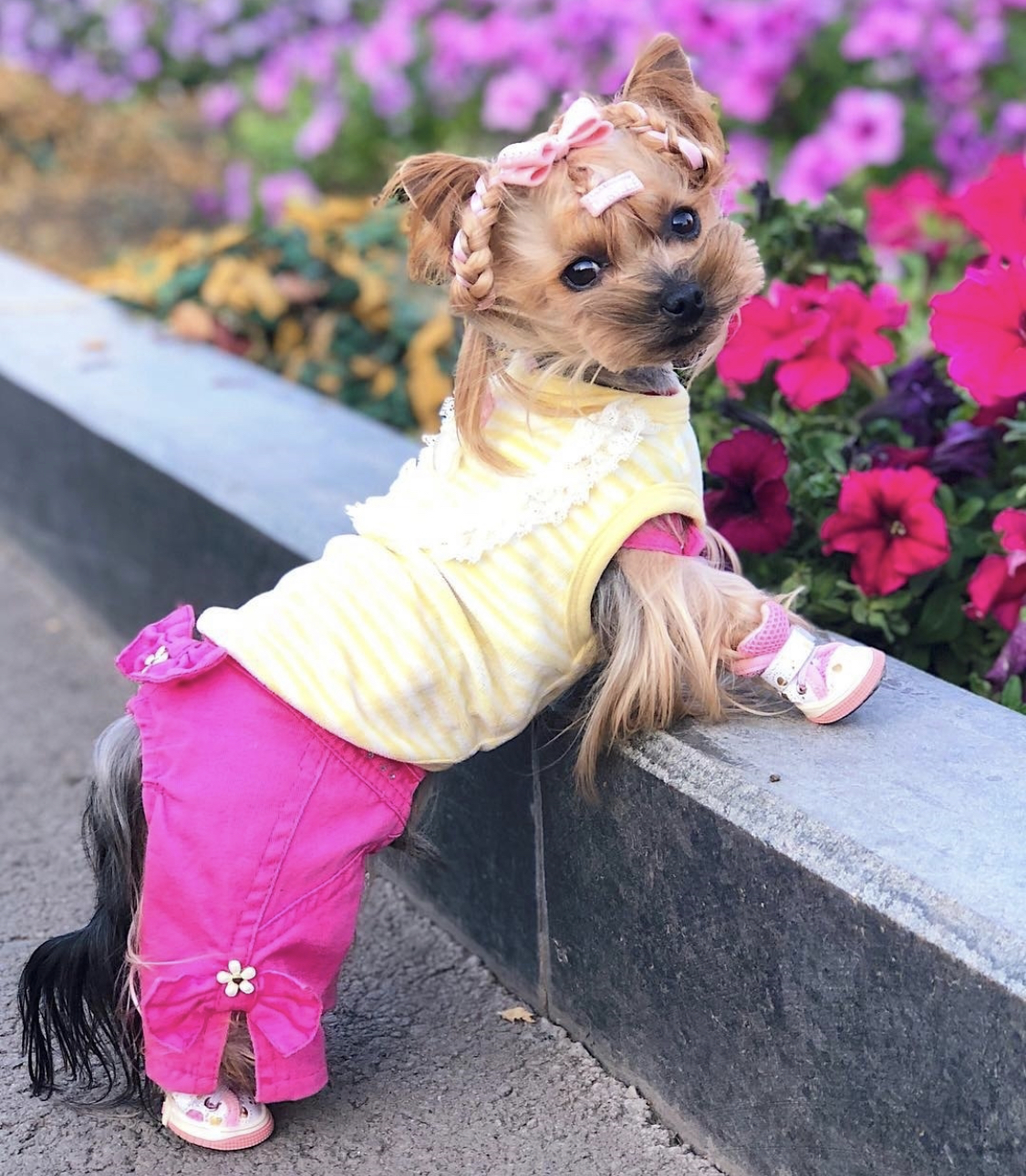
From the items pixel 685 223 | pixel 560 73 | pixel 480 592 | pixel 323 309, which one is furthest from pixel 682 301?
pixel 560 73

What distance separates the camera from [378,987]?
2561 millimetres

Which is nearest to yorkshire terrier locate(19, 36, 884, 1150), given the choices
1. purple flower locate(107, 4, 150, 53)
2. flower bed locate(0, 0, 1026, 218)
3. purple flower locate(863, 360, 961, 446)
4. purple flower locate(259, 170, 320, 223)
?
purple flower locate(863, 360, 961, 446)

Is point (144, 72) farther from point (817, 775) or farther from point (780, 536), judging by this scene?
point (817, 775)

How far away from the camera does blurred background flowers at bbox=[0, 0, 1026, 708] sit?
2.55 m

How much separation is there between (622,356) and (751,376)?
0.90m

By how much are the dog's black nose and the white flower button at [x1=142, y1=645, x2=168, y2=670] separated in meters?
0.81

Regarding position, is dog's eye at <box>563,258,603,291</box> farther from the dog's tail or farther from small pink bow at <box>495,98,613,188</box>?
the dog's tail

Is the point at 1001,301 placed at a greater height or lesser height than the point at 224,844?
greater

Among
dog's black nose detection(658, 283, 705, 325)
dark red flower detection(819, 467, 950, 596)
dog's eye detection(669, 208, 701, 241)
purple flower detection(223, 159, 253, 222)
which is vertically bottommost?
purple flower detection(223, 159, 253, 222)

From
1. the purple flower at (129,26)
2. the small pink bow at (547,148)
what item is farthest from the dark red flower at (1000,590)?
the purple flower at (129,26)

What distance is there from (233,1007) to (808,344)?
1530 mm

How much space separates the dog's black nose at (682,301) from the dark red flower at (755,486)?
24.6 inches

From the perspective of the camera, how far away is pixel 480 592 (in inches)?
80.1

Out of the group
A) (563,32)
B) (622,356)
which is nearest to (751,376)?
(622,356)
